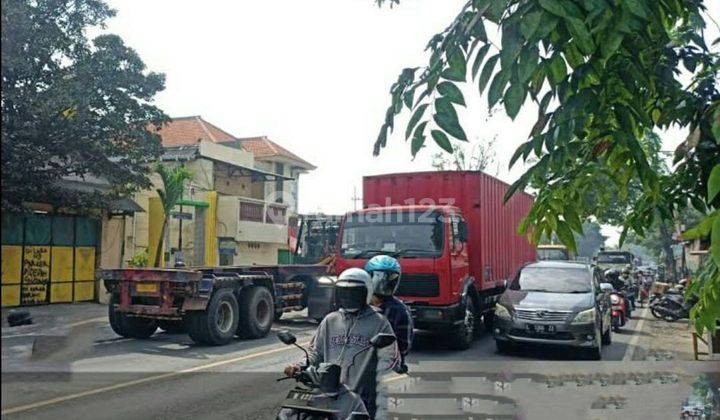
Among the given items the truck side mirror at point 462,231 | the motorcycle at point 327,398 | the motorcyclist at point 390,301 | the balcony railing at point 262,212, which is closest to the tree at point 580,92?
the motorcycle at point 327,398

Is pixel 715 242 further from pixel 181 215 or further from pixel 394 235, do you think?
pixel 181 215

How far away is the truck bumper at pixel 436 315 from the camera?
1030 cm

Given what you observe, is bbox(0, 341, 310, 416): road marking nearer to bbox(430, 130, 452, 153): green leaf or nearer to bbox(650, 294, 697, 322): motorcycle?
bbox(430, 130, 452, 153): green leaf

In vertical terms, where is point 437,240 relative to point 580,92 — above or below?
below

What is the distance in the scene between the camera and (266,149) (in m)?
41.9

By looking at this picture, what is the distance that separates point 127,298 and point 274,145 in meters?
32.8

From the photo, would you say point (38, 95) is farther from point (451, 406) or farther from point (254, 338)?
point (451, 406)

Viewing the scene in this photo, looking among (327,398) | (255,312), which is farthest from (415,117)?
(255,312)

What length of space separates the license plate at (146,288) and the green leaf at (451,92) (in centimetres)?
1012

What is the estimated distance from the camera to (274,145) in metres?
43.6

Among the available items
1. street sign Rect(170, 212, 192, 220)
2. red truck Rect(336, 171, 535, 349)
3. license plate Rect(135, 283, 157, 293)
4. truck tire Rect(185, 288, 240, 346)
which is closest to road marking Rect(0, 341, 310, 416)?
truck tire Rect(185, 288, 240, 346)

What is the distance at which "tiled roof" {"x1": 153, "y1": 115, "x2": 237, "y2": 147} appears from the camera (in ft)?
116

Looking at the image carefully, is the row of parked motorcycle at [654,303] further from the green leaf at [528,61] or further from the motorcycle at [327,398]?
the green leaf at [528,61]

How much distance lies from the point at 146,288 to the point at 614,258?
2746 centimetres
